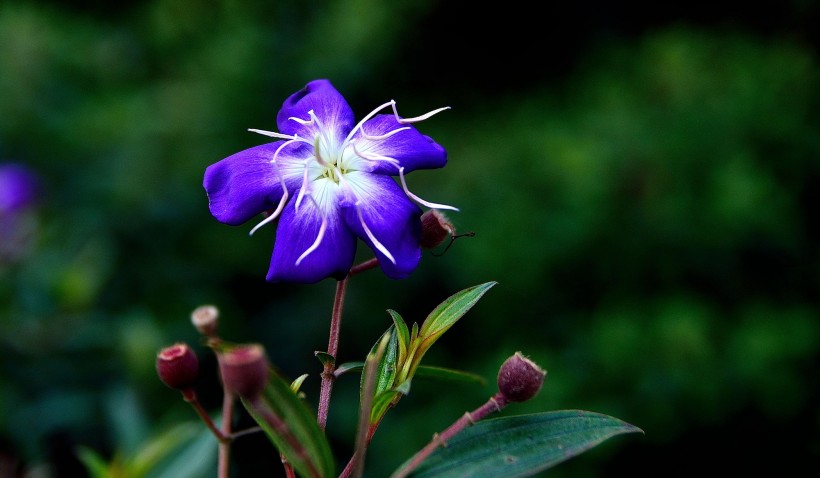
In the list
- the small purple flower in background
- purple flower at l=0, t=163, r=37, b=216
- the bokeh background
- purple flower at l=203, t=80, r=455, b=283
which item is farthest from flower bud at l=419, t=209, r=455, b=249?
purple flower at l=0, t=163, r=37, b=216

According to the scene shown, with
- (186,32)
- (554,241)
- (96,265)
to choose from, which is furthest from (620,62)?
(96,265)

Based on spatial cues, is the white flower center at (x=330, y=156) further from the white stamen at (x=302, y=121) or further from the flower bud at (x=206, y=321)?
the flower bud at (x=206, y=321)

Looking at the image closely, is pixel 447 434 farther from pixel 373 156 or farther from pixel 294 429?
pixel 373 156

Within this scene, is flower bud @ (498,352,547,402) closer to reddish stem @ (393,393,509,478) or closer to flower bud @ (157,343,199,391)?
reddish stem @ (393,393,509,478)

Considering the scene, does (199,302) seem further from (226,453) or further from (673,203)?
(226,453)

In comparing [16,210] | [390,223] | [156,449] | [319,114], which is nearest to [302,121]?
[319,114]
